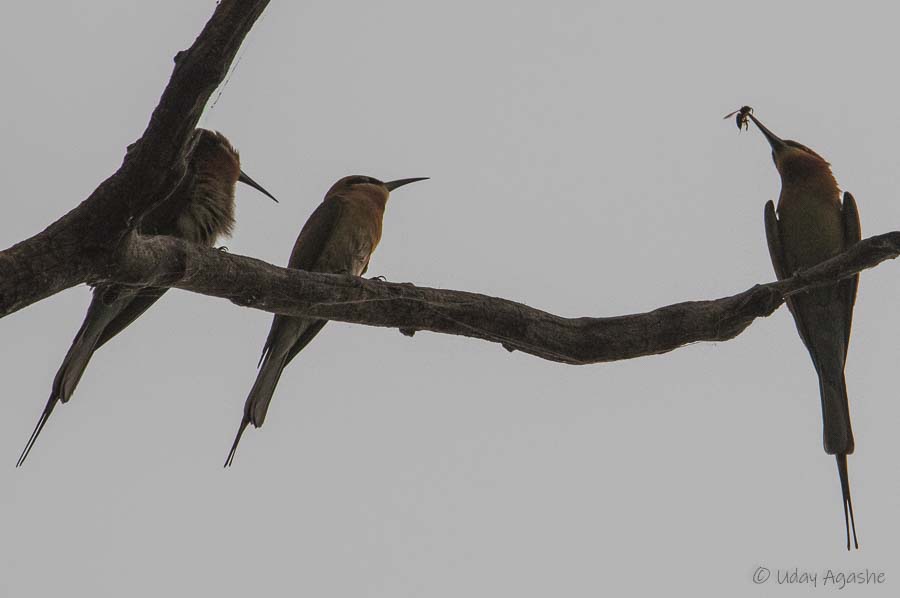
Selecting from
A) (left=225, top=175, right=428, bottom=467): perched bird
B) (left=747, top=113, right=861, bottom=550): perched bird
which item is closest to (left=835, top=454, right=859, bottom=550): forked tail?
(left=747, top=113, right=861, bottom=550): perched bird

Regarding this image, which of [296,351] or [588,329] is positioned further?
[296,351]

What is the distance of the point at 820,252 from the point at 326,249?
2331mm

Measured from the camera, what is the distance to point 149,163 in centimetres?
237

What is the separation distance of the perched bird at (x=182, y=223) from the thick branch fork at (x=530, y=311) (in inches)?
26.9

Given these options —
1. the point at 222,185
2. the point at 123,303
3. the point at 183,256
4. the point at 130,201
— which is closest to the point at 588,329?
the point at 183,256

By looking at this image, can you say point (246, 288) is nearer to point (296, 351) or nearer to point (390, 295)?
point (390, 295)

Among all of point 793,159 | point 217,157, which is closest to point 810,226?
point 793,159

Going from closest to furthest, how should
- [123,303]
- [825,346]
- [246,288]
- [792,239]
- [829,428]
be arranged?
[246,288] < [123,303] < [829,428] < [825,346] < [792,239]

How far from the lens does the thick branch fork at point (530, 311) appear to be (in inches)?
116

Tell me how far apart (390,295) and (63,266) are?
1046 mm

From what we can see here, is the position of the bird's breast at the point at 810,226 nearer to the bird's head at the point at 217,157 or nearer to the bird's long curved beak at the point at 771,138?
the bird's long curved beak at the point at 771,138

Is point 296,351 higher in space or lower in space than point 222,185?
lower

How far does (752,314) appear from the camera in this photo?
3.19 metres

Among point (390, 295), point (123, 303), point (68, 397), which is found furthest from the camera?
point (123, 303)
